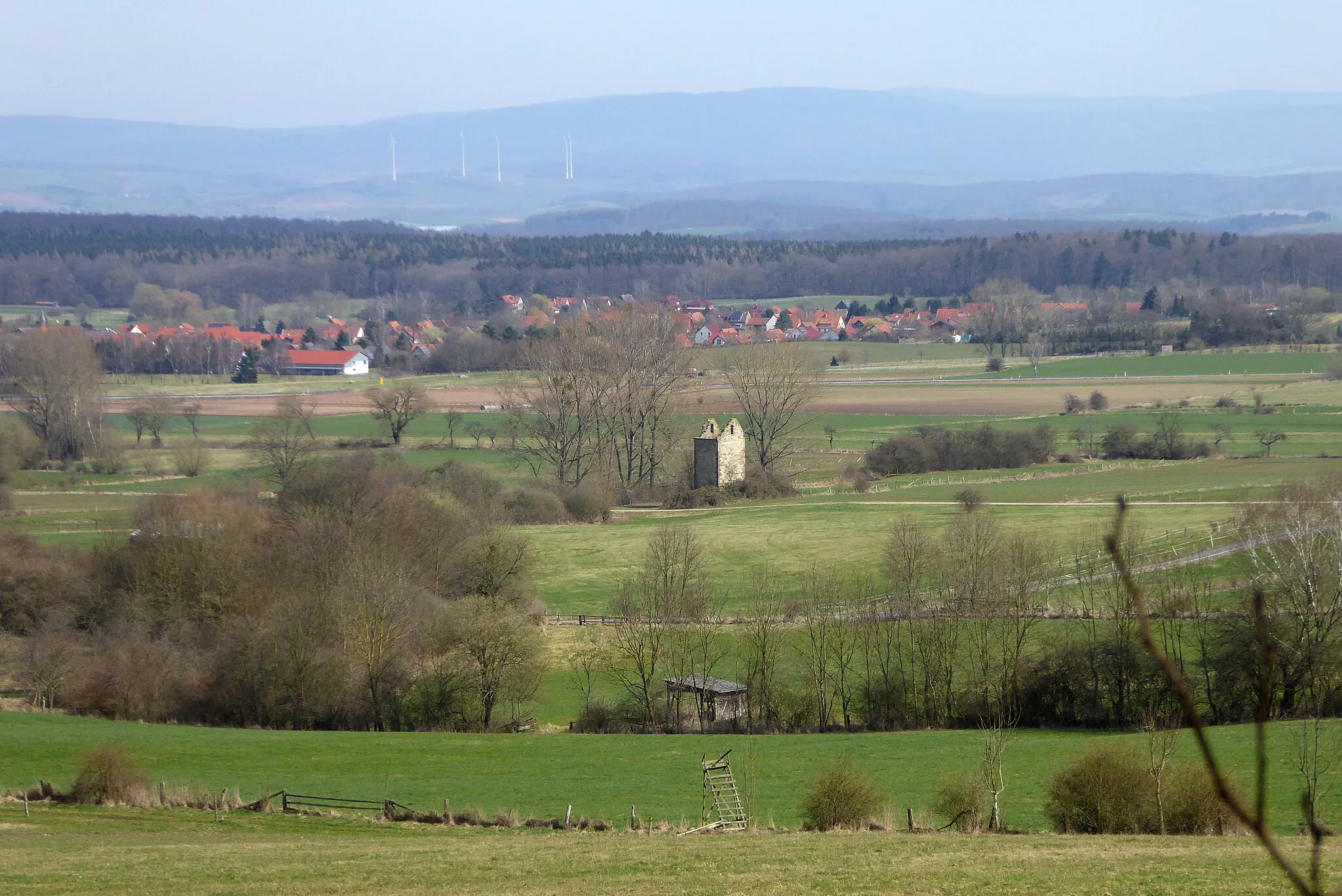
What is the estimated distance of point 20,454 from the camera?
67500mm

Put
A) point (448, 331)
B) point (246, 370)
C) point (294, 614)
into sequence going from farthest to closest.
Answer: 1. point (448, 331)
2. point (246, 370)
3. point (294, 614)

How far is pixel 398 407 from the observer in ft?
260

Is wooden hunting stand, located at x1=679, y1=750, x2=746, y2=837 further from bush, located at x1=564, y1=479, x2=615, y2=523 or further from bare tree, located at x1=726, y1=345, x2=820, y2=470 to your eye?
bare tree, located at x1=726, y1=345, x2=820, y2=470

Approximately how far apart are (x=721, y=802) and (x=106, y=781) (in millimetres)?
10873

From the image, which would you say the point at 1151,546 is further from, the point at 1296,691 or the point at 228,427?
the point at 228,427

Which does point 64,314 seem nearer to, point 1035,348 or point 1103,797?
point 1035,348

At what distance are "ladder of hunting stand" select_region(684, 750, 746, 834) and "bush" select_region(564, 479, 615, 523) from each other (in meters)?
33.1

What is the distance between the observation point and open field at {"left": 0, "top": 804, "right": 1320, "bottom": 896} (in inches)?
577

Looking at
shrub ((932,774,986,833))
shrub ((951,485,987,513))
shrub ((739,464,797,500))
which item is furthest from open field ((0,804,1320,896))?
shrub ((739,464,797,500))

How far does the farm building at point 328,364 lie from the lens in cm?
12069

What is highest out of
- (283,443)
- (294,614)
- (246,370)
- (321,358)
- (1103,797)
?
(1103,797)

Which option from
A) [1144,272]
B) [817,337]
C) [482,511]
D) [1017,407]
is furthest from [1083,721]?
[1144,272]

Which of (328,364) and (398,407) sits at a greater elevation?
(398,407)

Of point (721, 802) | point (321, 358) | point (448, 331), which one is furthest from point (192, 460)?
point (448, 331)
